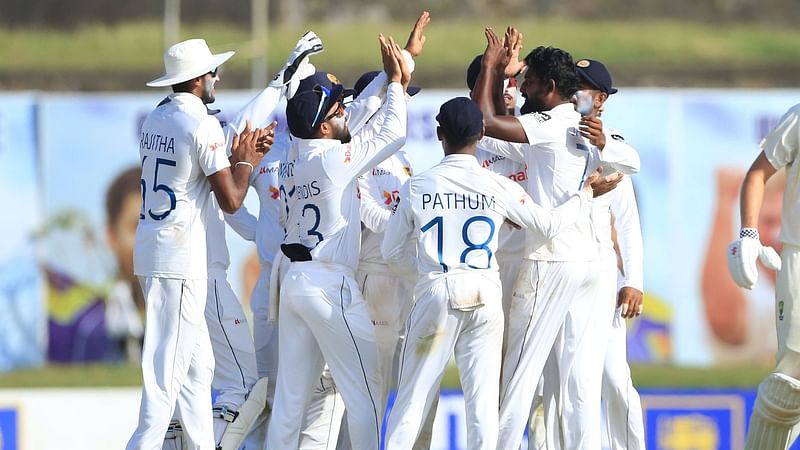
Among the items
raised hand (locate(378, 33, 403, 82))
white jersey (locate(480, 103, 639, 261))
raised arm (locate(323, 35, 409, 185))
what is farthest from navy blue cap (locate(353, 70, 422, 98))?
white jersey (locate(480, 103, 639, 261))

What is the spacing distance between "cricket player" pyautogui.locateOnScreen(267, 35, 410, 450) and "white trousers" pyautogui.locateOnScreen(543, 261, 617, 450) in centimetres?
102

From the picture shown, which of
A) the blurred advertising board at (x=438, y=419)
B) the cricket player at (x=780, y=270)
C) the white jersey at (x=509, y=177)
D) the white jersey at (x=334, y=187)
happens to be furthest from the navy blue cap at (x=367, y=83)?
the blurred advertising board at (x=438, y=419)

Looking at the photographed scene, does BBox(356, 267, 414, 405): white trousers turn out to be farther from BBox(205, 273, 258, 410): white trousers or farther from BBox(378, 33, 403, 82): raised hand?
BBox(378, 33, 403, 82): raised hand

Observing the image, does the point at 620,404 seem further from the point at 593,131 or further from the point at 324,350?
the point at 324,350

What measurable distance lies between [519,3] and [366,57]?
3891 mm

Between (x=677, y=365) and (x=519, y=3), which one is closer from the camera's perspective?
(x=677, y=365)

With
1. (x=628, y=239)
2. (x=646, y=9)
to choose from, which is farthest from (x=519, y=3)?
(x=628, y=239)

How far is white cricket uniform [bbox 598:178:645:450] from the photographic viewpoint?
8.59m

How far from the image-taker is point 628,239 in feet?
29.2

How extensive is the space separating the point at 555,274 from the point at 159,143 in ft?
7.61

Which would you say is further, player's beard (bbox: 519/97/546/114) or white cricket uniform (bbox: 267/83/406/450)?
player's beard (bbox: 519/97/546/114)

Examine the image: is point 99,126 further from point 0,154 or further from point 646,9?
point 646,9

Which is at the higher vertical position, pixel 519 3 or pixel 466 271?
pixel 519 3

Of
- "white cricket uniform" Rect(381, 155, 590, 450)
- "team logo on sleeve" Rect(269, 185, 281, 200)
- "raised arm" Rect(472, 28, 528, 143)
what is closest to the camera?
"white cricket uniform" Rect(381, 155, 590, 450)
